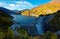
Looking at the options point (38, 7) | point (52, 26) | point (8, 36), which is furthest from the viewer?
point (38, 7)

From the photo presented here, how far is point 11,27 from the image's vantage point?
746cm

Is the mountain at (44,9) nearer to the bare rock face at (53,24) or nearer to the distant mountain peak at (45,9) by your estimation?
the distant mountain peak at (45,9)

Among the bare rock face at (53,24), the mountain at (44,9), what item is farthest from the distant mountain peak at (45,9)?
the bare rock face at (53,24)

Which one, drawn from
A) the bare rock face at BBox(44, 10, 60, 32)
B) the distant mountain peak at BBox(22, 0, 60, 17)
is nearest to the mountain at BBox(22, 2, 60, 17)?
the distant mountain peak at BBox(22, 0, 60, 17)

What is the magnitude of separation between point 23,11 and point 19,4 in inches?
14.0

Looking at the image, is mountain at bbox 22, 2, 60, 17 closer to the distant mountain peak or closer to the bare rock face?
the distant mountain peak

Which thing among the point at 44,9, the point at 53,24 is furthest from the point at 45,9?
the point at 53,24

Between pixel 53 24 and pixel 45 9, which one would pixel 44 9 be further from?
pixel 53 24

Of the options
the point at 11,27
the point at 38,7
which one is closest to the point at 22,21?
the point at 11,27

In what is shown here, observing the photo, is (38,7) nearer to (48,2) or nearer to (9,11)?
(48,2)

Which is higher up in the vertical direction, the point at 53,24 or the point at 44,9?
the point at 44,9

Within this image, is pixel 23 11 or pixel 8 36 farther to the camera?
pixel 23 11

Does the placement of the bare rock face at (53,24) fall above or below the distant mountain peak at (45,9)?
below

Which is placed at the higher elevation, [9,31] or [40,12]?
[40,12]
